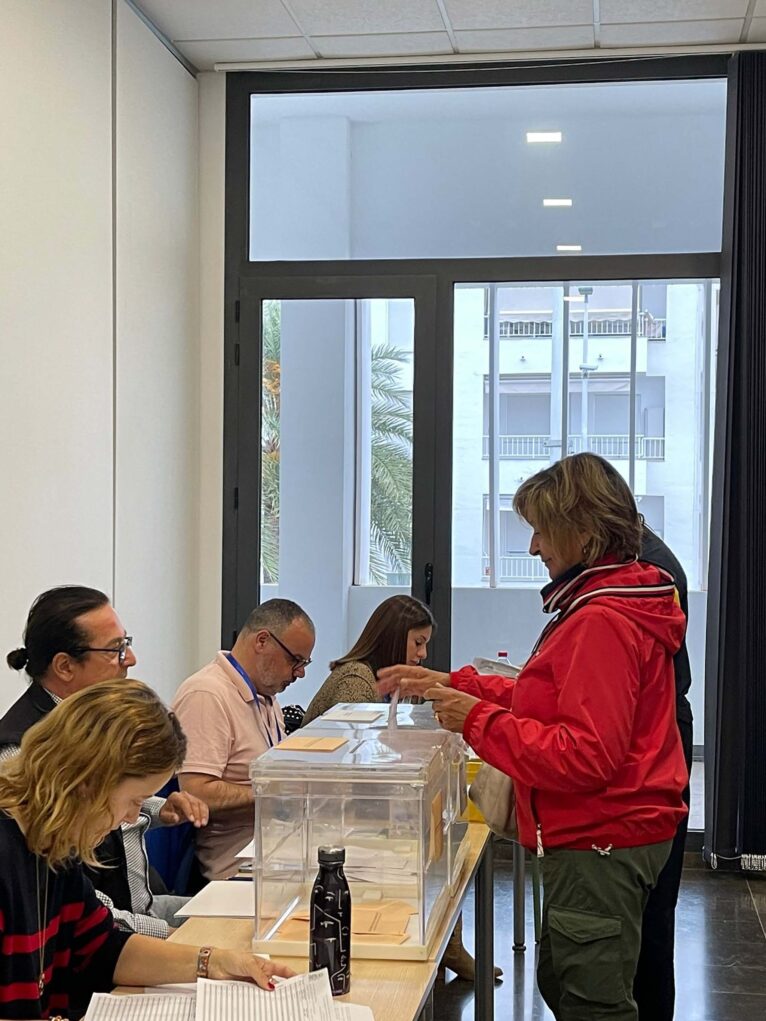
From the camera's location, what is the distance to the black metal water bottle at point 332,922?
1.81 m

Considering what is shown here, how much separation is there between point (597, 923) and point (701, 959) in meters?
1.93

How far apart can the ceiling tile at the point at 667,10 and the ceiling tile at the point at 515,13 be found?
80 millimetres

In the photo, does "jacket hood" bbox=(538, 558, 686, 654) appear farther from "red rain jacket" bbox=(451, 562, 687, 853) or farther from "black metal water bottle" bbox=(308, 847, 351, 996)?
"black metal water bottle" bbox=(308, 847, 351, 996)

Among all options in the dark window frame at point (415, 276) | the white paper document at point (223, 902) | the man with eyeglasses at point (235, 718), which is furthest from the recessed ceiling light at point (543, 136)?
the white paper document at point (223, 902)

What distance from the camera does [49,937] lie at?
1790 mm

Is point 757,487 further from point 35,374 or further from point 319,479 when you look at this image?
point 35,374

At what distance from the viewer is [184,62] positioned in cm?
502

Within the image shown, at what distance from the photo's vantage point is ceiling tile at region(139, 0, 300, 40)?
4461 millimetres

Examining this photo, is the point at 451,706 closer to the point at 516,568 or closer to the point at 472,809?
the point at 472,809

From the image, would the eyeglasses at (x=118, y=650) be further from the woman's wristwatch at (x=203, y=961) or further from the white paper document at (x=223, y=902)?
the woman's wristwatch at (x=203, y=961)

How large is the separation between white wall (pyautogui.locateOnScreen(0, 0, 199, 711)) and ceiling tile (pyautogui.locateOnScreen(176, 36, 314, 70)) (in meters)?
0.11

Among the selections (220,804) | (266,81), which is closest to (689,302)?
(266,81)

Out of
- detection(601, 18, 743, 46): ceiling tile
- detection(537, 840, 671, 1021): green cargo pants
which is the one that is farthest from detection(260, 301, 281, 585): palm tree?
detection(537, 840, 671, 1021): green cargo pants

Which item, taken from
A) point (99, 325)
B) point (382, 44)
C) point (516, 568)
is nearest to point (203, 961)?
point (99, 325)
